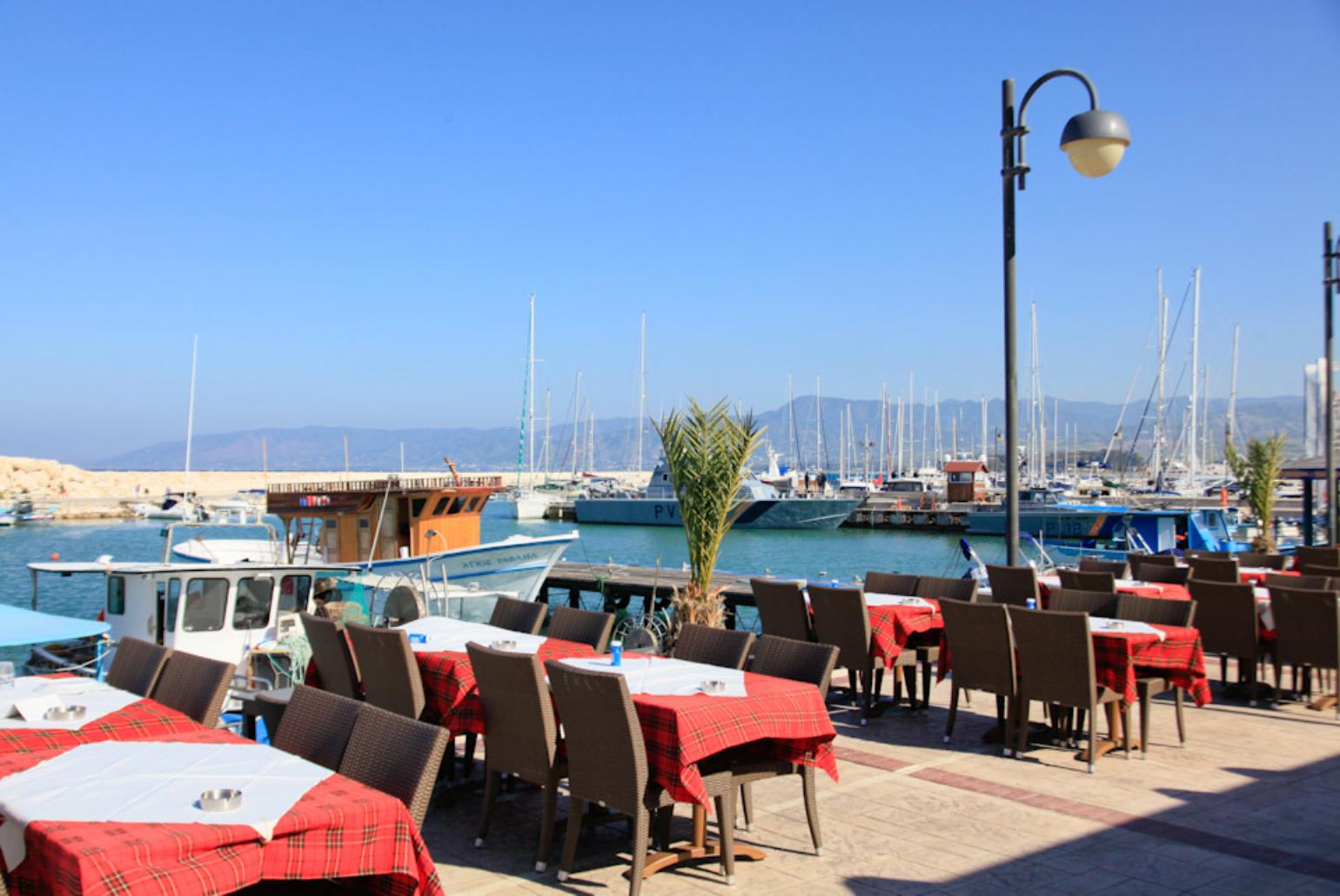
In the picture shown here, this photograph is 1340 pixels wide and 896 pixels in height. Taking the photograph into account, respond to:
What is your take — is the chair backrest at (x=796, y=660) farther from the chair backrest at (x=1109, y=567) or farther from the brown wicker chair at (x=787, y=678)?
the chair backrest at (x=1109, y=567)

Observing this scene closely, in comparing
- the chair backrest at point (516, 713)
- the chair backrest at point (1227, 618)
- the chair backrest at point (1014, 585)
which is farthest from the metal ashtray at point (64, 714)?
the chair backrest at point (1227, 618)

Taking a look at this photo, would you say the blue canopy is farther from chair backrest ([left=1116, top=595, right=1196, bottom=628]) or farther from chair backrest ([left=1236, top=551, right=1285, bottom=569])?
chair backrest ([left=1236, top=551, right=1285, bottom=569])

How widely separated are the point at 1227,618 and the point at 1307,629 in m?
0.56

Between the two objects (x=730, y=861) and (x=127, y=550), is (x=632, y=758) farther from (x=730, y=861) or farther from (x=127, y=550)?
(x=127, y=550)

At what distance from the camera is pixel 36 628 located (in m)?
7.83

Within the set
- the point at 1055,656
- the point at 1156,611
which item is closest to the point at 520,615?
the point at 1055,656

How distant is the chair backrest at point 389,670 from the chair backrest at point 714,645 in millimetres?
1521

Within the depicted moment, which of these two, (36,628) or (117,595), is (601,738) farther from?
(117,595)

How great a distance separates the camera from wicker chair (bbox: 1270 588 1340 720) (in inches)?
323

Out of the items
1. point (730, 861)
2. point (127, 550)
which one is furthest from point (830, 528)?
point (730, 861)

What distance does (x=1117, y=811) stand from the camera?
5.77 metres

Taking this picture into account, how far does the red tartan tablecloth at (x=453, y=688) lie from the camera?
5691 millimetres

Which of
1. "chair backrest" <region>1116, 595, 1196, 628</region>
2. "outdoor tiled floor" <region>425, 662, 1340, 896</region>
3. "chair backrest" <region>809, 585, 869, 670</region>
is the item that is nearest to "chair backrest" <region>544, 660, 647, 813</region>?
"outdoor tiled floor" <region>425, 662, 1340, 896</region>

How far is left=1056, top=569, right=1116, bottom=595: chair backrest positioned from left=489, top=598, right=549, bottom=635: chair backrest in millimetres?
4945
